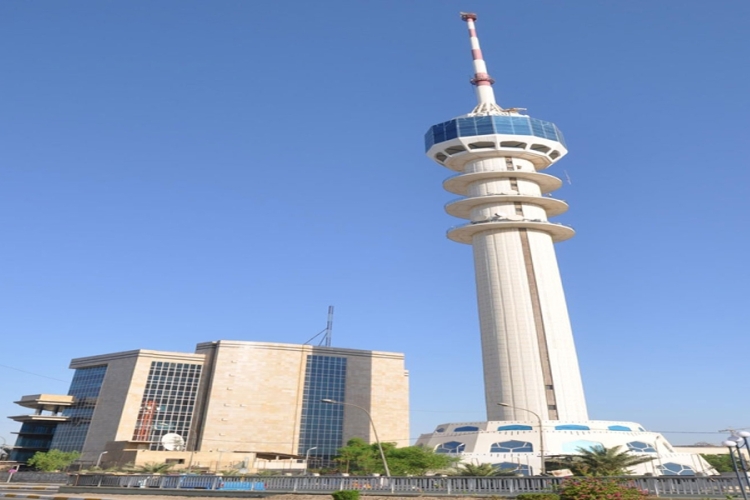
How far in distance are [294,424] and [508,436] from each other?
41062mm

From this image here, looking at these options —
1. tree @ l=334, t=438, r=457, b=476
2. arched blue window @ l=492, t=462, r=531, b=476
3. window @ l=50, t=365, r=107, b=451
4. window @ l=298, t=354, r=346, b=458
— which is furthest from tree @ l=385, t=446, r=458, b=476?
window @ l=50, t=365, r=107, b=451

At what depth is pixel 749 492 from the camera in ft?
78.5

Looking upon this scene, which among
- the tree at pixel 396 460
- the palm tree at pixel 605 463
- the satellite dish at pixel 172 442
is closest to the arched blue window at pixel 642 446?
the palm tree at pixel 605 463

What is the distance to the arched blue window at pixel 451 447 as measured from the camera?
60197mm

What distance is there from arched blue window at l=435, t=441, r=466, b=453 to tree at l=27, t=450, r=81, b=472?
192 ft

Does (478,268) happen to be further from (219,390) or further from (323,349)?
(219,390)

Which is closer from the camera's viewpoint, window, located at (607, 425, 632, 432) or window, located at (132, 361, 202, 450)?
window, located at (607, 425, 632, 432)

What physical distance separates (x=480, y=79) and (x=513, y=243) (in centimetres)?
3219

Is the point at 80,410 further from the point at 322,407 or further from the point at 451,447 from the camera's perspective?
the point at 451,447

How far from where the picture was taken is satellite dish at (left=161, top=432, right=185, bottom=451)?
77.2m

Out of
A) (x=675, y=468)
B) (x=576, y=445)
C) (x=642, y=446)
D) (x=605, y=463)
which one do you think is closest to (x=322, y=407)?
(x=576, y=445)

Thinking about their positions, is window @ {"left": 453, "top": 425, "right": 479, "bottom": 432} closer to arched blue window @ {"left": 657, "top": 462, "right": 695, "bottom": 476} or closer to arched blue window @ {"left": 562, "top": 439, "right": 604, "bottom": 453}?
arched blue window @ {"left": 562, "top": 439, "right": 604, "bottom": 453}

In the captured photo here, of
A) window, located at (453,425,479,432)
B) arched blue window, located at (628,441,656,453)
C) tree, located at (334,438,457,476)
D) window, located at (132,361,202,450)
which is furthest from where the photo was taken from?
window, located at (132,361,202,450)

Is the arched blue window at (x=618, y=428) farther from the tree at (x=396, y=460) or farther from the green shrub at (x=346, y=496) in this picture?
the green shrub at (x=346, y=496)
